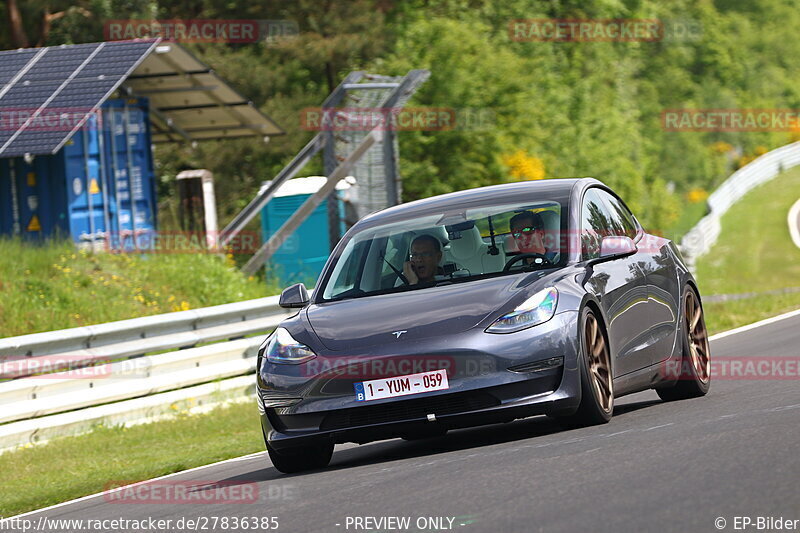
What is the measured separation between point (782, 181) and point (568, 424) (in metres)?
55.9

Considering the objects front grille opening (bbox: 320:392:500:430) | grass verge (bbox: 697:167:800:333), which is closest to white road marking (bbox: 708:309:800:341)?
grass verge (bbox: 697:167:800:333)

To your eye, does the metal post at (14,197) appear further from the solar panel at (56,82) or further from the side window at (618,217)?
the side window at (618,217)

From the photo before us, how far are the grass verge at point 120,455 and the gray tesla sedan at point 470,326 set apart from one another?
187 centimetres

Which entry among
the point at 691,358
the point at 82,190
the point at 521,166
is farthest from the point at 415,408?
the point at 521,166

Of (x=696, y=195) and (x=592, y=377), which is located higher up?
(x=592, y=377)

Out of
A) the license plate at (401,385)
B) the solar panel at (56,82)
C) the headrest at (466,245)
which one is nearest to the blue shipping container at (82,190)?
the solar panel at (56,82)

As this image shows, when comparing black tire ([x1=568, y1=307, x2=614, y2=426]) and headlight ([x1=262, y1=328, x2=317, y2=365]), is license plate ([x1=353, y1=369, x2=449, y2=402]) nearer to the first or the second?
headlight ([x1=262, y1=328, x2=317, y2=365])

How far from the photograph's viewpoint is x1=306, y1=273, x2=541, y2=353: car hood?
8.04 m

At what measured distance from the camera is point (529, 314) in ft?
26.5

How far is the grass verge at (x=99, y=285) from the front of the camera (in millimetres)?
17844

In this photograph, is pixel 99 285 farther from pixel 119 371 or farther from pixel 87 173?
pixel 119 371

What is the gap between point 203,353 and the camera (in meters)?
14.7

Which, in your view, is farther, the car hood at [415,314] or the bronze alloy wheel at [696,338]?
the bronze alloy wheel at [696,338]

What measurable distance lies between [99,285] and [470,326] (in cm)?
1243
